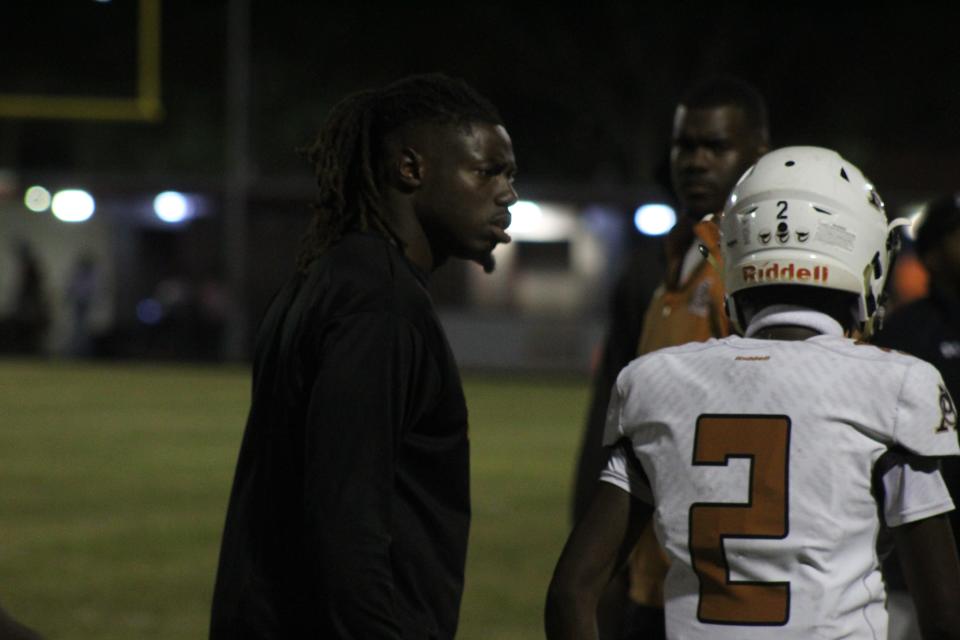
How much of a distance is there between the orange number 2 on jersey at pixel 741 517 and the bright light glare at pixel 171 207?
3380cm

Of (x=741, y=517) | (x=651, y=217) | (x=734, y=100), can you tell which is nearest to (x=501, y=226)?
(x=741, y=517)

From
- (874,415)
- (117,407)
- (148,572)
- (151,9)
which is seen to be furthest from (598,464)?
(151,9)

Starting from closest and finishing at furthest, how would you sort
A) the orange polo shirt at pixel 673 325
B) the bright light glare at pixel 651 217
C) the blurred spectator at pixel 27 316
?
1. the orange polo shirt at pixel 673 325
2. the bright light glare at pixel 651 217
3. the blurred spectator at pixel 27 316

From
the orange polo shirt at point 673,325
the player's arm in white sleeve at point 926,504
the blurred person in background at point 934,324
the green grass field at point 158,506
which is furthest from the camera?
the green grass field at point 158,506

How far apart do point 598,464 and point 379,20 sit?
36104mm

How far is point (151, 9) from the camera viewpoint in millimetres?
26391

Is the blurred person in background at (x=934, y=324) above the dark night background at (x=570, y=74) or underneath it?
underneath

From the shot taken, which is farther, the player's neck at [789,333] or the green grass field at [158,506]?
the green grass field at [158,506]

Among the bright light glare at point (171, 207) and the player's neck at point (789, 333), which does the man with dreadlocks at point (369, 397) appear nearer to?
the player's neck at point (789, 333)

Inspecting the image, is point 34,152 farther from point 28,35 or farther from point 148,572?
point 148,572

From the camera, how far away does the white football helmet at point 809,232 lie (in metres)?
2.55

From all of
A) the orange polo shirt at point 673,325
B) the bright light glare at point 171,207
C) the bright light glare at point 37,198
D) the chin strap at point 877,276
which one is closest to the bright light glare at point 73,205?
the bright light glare at point 37,198

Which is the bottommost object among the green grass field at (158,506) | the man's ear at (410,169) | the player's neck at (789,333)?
the green grass field at (158,506)

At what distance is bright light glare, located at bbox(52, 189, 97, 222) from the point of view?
35750 millimetres
